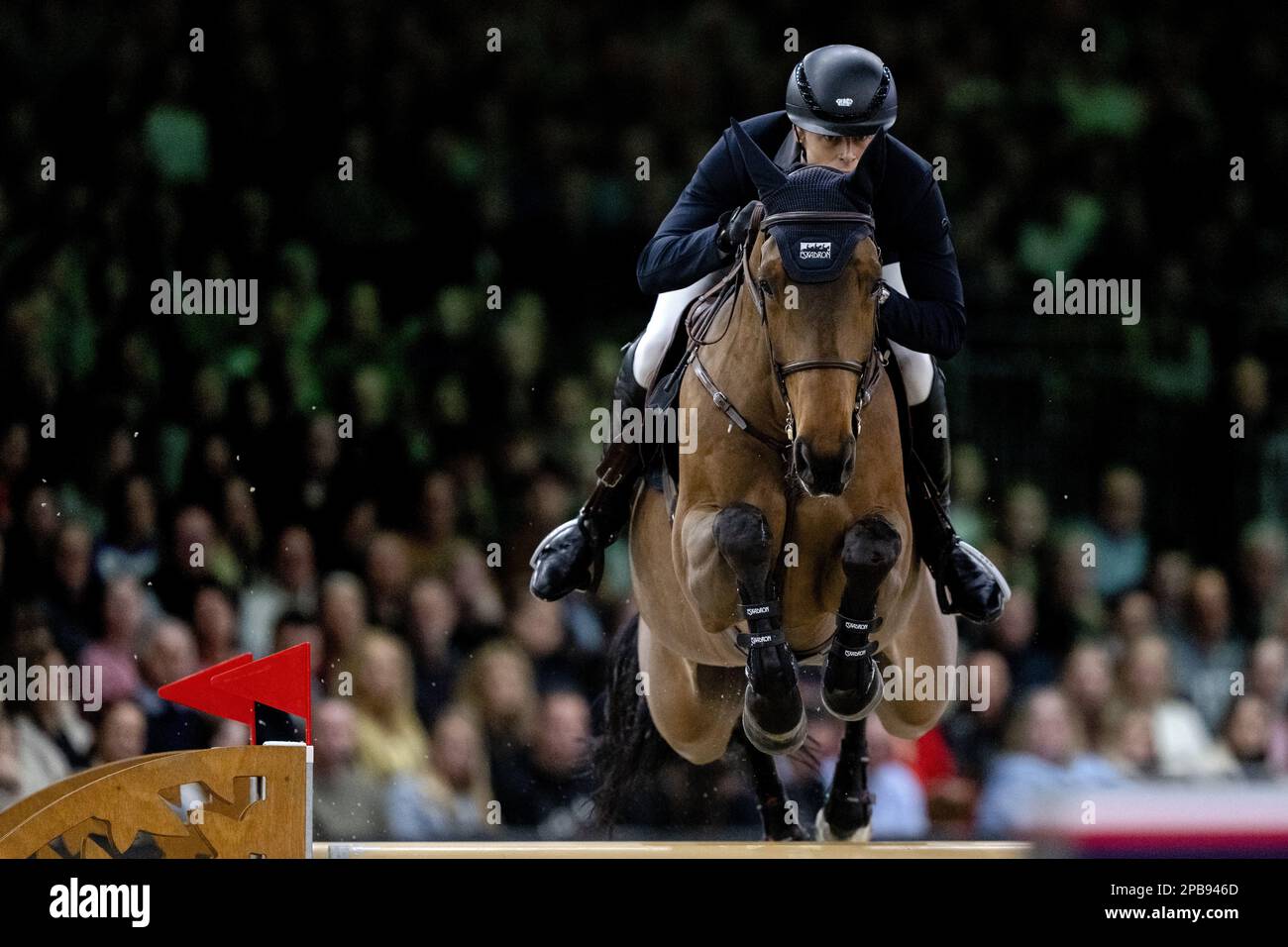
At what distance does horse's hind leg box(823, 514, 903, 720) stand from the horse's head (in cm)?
41

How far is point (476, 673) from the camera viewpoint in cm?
714

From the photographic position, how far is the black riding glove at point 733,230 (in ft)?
14.4

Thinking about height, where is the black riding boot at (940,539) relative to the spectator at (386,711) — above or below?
above

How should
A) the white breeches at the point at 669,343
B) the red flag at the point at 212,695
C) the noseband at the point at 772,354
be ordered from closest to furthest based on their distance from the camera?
1. the noseband at the point at 772,354
2. the red flag at the point at 212,695
3. the white breeches at the point at 669,343

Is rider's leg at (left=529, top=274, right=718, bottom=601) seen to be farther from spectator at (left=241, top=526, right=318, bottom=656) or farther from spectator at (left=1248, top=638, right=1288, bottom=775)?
spectator at (left=1248, top=638, right=1288, bottom=775)

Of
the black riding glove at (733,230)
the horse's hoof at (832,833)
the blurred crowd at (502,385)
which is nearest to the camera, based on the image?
the black riding glove at (733,230)

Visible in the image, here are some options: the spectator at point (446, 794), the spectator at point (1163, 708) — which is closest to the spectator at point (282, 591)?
the spectator at point (446, 794)

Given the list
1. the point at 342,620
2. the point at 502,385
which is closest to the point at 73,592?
the point at 342,620

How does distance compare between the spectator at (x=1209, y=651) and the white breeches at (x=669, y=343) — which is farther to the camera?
the spectator at (x=1209, y=651)

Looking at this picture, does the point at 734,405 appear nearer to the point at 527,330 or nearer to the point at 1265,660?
the point at 527,330

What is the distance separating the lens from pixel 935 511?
504 centimetres

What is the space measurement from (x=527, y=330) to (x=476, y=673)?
1635mm

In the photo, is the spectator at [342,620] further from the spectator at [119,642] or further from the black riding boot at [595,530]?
the black riding boot at [595,530]

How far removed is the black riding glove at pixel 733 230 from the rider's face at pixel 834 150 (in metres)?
0.24
